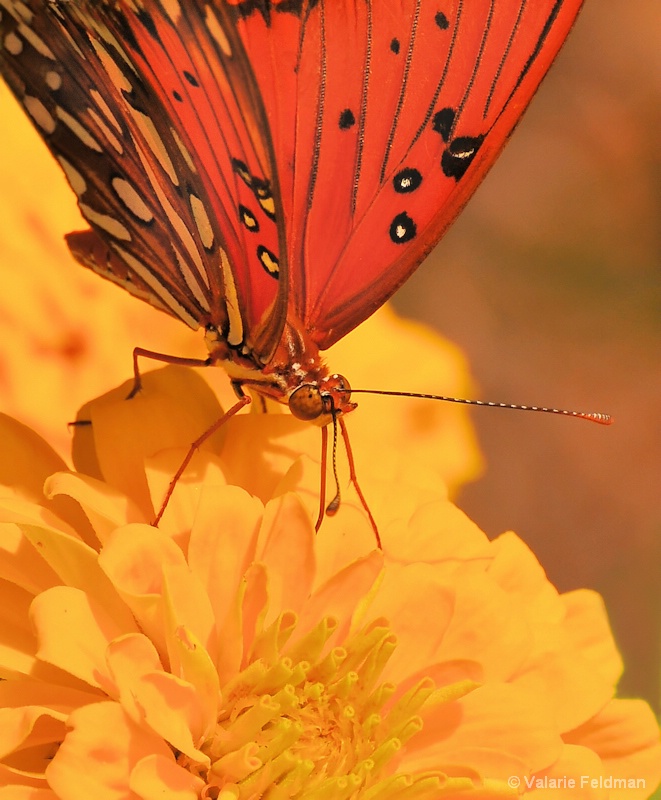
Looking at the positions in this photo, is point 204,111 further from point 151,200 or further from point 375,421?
point 375,421

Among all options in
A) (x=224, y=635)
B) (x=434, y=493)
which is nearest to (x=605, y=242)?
(x=434, y=493)

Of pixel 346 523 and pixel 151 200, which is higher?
pixel 151 200

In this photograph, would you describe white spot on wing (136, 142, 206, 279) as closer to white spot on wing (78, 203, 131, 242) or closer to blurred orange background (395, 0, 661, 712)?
white spot on wing (78, 203, 131, 242)

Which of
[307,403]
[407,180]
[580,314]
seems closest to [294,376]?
[307,403]

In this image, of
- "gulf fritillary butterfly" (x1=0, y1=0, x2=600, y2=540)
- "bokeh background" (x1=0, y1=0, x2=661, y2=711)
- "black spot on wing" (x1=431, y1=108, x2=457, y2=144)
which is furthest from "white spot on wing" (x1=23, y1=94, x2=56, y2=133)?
"bokeh background" (x1=0, y1=0, x2=661, y2=711)

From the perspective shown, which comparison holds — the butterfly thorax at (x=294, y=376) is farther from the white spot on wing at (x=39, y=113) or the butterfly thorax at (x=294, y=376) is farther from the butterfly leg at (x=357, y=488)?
the white spot on wing at (x=39, y=113)

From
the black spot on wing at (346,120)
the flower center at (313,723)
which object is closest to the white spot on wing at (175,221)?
the black spot on wing at (346,120)
